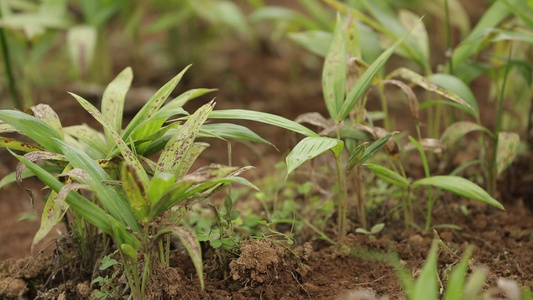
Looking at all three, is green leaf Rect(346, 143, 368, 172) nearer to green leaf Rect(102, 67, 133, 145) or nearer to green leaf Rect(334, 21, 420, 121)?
green leaf Rect(334, 21, 420, 121)

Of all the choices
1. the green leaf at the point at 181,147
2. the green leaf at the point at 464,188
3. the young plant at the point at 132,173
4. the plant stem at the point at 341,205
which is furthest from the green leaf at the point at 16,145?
the green leaf at the point at 464,188

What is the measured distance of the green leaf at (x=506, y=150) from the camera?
5.41 feet

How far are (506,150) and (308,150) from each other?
69 centimetres

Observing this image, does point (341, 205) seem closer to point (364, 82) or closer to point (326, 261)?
point (326, 261)

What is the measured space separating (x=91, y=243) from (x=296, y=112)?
1.50 m

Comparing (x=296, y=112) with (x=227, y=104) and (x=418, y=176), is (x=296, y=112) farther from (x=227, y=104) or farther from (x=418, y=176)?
(x=418, y=176)

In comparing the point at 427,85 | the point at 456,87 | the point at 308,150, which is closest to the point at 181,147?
the point at 308,150

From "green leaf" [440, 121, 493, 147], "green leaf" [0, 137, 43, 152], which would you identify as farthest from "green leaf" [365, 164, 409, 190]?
"green leaf" [0, 137, 43, 152]

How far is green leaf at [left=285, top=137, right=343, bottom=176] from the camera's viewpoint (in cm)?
122

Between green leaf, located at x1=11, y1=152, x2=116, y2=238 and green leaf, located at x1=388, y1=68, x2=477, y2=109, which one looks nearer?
green leaf, located at x1=11, y1=152, x2=116, y2=238

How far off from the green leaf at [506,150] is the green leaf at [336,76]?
1.63 feet

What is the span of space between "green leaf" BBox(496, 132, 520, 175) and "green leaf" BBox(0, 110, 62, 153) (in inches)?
45.3

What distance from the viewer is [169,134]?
1.39 metres

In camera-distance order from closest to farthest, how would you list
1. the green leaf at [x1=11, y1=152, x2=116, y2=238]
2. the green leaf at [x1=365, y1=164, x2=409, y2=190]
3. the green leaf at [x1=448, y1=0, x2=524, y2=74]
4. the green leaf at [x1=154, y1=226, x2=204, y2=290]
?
the green leaf at [x1=154, y1=226, x2=204, y2=290]
the green leaf at [x1=11, y1=152, x2=116, y2=238]
the green leaf at [x1=365, y1=164, x2=409, y2=190]
the green leaf at [x1=448, y1=0, x2=524, y2=74]
